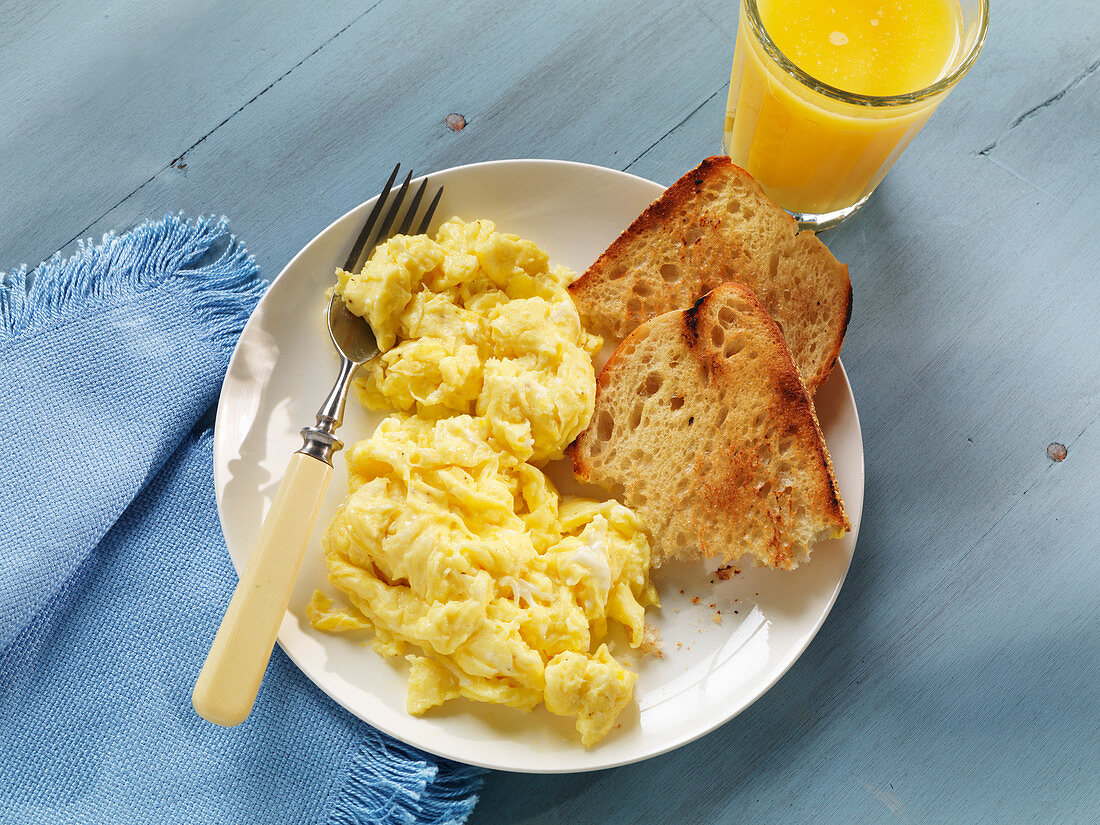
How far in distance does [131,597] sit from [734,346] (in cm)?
154

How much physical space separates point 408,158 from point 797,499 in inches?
55.2

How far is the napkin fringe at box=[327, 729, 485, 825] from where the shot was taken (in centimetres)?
189

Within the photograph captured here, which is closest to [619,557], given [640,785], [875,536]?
[640,785]

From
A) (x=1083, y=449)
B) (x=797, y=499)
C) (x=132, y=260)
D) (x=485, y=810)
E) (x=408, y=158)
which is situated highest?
(x=132, y=260)

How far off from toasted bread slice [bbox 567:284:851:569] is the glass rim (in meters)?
0.46

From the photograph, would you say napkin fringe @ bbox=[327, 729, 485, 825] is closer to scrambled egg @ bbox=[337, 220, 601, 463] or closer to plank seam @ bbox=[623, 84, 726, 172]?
scrambled egg @ bbox=[337, 220, 601, 463]

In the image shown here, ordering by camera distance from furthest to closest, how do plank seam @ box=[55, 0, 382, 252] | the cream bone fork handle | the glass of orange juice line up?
1. plank seam @ box=[55, 0, 382, 252]
2. the glass of orange juice
3. the cream bone fork handle

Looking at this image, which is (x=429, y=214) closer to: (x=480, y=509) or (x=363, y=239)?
(x=363, y=239)

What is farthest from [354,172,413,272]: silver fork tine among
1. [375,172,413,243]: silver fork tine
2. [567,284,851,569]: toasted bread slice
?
[567,284,851,569]: toasted bread slice

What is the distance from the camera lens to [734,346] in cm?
198

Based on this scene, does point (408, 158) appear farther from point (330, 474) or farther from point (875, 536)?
point (875, 536)

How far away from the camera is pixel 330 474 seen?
184 cm

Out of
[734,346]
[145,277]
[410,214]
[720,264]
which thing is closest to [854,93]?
[720,264]

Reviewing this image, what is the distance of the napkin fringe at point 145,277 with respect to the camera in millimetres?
2152
